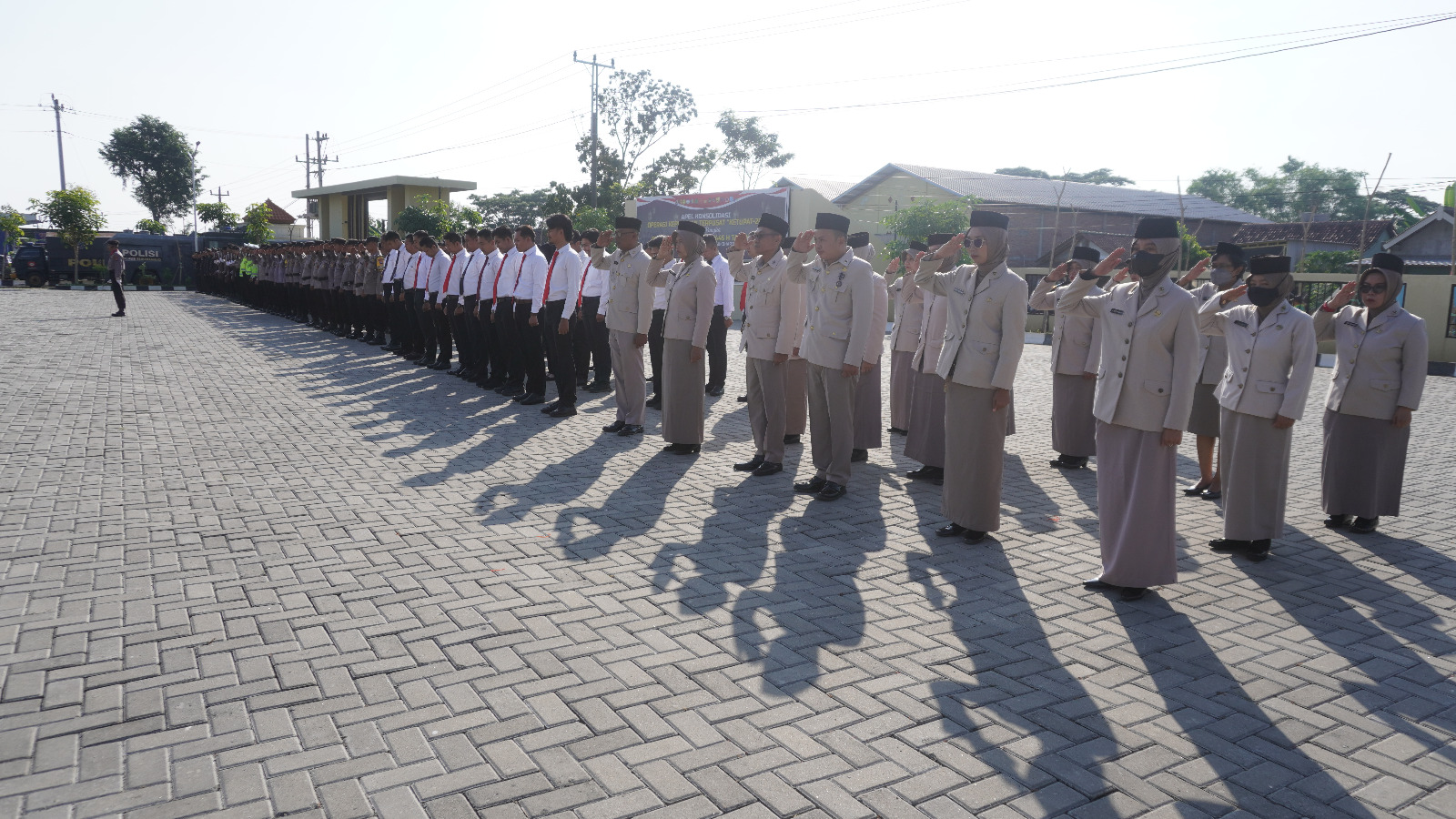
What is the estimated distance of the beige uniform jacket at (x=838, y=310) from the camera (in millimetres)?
6566

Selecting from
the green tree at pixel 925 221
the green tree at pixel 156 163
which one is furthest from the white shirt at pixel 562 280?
the green tree at pixel 156 163

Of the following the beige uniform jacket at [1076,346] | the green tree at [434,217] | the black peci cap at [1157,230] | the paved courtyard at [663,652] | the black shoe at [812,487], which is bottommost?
the paved courtyard at [663,652]

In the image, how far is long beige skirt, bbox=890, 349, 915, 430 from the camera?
9227mm

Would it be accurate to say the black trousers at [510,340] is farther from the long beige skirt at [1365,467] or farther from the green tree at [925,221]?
the green tree at [925,221]

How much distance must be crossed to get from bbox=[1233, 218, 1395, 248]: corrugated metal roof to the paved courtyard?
37882mm

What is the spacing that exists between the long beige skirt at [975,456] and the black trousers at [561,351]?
17.2 feet

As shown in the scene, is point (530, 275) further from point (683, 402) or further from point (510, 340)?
point (683, 402)

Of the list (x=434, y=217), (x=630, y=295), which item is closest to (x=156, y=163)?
(x=434, y=217)

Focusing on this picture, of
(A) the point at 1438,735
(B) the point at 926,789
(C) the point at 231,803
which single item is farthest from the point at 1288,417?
(C) the point at 231,803

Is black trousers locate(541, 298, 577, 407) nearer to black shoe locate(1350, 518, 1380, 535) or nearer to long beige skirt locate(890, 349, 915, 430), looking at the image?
long beige skirt locate(890, 349, 915, 430)

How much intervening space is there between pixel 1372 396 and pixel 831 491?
139 inches

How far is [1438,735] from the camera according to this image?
3453 millimetres

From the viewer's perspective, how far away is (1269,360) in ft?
18.6

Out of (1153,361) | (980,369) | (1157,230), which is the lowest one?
(980,369)
